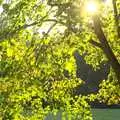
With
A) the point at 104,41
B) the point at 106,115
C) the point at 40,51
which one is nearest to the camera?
the point at 40,51

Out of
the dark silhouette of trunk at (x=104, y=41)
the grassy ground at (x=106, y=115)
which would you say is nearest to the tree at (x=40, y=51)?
the dark silhouette of trunk at (x=104, y=41)

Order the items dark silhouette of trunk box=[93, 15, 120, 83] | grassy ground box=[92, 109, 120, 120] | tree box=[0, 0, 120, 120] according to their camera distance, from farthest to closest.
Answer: grassy ground box=[92, 109, 120, 120], dark silhouette of trunk box=[93, 15, 120, 83], tree box=[0, 0, 120, 120]

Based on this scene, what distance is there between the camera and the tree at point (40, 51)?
519 inches

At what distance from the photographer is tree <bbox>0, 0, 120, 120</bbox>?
43.2ft

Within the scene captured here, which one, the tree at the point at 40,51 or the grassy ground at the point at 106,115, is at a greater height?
the tree at the point at 40,51

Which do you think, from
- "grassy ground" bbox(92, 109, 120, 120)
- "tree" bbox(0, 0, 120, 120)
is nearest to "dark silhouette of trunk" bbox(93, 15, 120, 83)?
"tree" bbox(0, 0, 120, 120)

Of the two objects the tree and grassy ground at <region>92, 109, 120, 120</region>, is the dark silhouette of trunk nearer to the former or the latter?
the tree

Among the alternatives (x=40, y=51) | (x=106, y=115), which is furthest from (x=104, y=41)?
(x=106, y=115)

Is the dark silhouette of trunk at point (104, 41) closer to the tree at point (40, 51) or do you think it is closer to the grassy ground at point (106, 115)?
the tree at point (40, 51)

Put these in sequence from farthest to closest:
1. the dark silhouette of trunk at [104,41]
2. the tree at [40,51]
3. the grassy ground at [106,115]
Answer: the grassy ground at [106,115], the dark silhouette of trunk at [104,41], the tree at [40,51]

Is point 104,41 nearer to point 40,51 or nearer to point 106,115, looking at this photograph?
point 40,51

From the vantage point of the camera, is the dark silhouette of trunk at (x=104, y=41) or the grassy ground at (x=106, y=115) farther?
the grassy ground at (x=106, y=115)

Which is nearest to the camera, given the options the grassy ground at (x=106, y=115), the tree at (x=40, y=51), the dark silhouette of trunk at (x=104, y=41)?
the tree at (x=40, y=51)

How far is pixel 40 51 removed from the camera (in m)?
14.4
